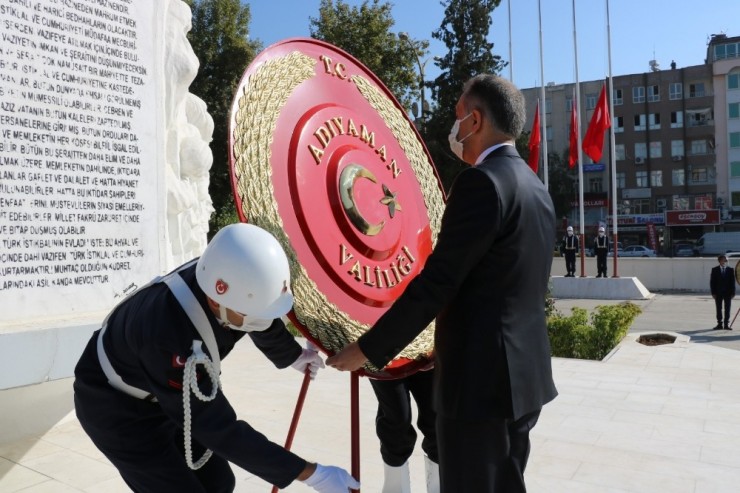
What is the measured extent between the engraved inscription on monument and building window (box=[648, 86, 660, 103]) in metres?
50.6

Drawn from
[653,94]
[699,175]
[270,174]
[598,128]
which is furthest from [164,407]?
[653,94]

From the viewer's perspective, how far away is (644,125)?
49656 mm

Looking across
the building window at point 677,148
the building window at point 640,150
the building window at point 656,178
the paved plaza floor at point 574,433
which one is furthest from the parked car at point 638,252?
the paved plaza floor at point 574,433

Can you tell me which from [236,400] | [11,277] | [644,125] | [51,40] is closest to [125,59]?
[51,40]

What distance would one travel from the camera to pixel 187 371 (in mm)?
1943

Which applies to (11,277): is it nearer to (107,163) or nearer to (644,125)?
(107,163)

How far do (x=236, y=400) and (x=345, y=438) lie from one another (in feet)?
5.30

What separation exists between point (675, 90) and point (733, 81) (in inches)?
149

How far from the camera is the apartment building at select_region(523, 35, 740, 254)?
4644 centimetres

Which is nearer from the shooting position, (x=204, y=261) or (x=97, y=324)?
(x=204, y=261)

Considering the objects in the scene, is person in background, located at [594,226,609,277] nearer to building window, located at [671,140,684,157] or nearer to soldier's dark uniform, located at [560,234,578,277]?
soldier's dark uniform, located at [560,234,578,277]

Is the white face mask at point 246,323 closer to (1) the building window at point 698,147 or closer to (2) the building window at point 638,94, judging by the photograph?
(1) the building window at point 698,147

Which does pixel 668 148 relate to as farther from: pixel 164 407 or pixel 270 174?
pixel 164 407

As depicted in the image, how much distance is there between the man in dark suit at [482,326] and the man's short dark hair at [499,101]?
18 millimetres
